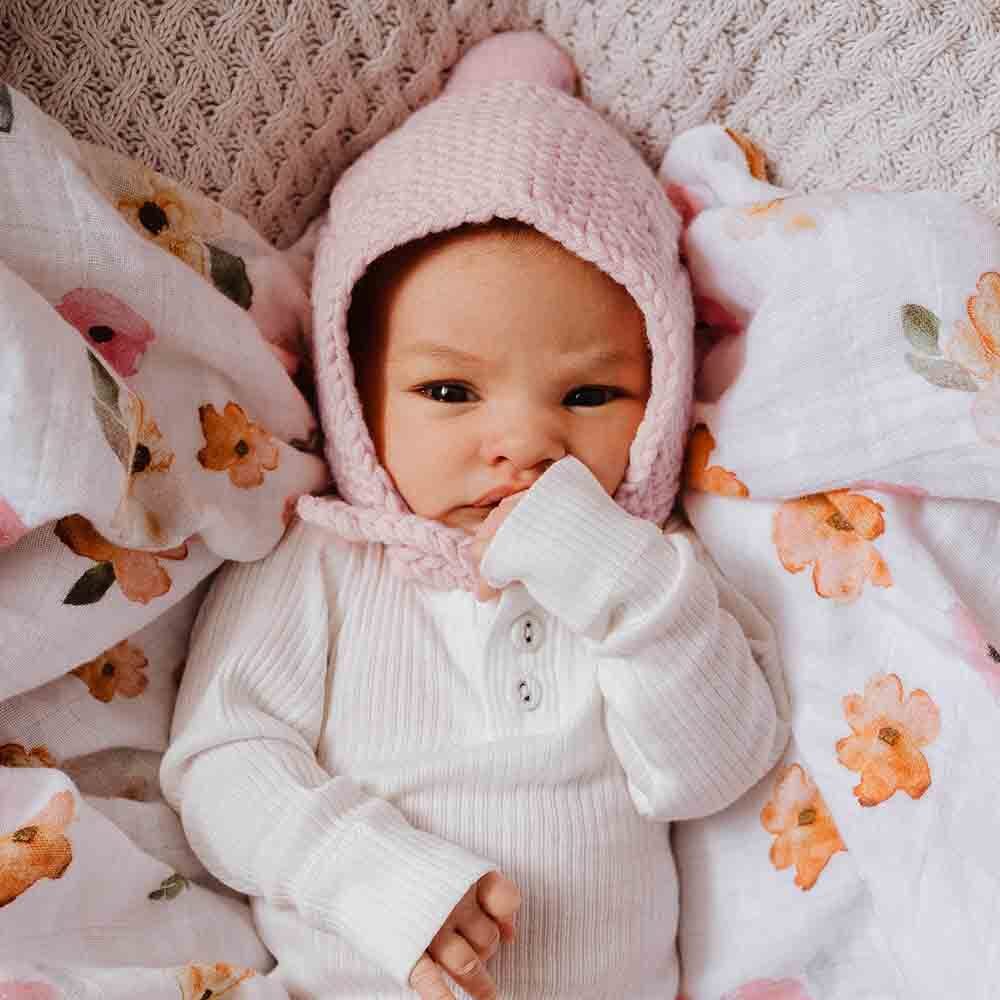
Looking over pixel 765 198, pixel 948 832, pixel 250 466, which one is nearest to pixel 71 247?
pixel 250 466

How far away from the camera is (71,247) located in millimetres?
1023

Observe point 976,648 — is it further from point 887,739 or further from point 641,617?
point 641,617

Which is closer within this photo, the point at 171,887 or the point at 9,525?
the point at 9,525

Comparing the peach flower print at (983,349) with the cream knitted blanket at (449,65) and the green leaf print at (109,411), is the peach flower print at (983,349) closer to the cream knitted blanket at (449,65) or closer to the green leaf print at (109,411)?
the cream knitted blanket at (449,65)

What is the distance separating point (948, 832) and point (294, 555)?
0.61 metres

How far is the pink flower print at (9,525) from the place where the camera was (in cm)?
95

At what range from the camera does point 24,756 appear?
3.50 feet

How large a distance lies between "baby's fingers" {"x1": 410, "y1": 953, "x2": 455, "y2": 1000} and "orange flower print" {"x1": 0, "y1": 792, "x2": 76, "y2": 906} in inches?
11.2

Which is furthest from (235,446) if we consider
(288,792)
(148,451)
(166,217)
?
(288,792)

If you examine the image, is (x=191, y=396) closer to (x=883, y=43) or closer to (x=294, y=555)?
(x=294, y=555)

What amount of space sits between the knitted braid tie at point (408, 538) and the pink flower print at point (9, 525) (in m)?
0.30

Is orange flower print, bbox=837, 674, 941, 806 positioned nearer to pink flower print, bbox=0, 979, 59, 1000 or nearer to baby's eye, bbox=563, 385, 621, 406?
baby's eye, bbox=563, 385, 621, 406

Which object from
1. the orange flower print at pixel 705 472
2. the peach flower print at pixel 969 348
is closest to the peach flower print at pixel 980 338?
the peach flower print at pixel 969 348

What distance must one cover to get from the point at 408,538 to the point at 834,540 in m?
0.38
